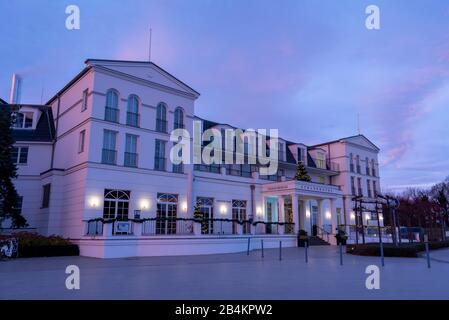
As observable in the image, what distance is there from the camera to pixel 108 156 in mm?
21469

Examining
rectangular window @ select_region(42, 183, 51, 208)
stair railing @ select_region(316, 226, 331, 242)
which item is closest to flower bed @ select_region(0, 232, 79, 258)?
rectangular window @ select_region(42, 183, 51, 208)

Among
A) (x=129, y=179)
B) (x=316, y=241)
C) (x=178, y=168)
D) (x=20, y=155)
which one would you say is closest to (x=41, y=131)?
(x=20, y=155)

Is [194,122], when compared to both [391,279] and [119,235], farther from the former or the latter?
[391,279]

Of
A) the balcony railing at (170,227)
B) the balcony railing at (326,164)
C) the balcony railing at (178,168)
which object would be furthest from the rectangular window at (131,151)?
the balcony railing at (326,164)

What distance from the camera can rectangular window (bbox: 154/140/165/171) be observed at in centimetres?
2350

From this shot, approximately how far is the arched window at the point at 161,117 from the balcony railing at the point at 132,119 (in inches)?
58.4

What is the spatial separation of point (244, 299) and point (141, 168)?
645 inches

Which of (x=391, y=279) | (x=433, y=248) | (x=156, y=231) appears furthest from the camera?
(x=433, y=248)

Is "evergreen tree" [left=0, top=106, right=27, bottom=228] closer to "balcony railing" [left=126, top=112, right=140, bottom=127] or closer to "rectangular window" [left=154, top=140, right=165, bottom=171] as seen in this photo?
"balcony railing" [left=126, top=112, right=140, bottom=127]

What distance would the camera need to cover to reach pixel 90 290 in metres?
8.27

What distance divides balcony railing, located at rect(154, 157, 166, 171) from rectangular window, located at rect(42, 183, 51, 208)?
23.1 ft

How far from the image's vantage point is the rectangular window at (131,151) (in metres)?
22.3
